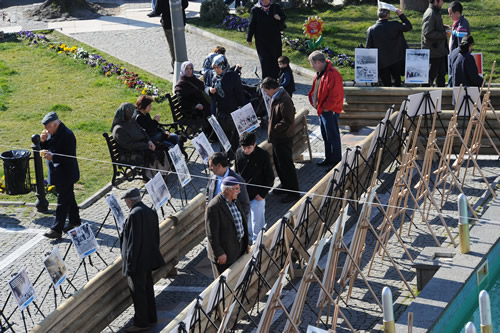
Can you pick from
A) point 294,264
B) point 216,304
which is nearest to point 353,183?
point 294,264

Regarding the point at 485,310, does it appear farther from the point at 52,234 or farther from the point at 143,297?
the point at 52,234

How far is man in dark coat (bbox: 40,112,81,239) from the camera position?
44.1 ft

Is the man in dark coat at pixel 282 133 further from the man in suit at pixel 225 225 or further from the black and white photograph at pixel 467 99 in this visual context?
the man in suit at pixel 225 225

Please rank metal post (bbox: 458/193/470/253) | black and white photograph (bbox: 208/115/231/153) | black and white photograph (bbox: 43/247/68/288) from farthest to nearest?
black and white photograph (bbox: 208/115/231/153)
metal post (bbox: 458/193/470/253)
black and white photograph (bbox: 43/247/68/288)

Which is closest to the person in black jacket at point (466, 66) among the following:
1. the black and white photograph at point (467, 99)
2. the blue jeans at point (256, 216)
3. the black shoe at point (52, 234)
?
the black and white photograph at point (467, 99)

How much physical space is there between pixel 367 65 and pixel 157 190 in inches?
250

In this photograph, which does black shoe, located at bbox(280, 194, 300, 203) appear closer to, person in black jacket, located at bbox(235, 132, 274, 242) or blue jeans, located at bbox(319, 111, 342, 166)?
blue jeans, located at bbox(319, 111, 342, 166)

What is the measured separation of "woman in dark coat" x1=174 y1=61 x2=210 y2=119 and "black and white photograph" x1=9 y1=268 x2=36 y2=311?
7.27 metres

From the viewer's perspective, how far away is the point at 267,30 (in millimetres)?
18578

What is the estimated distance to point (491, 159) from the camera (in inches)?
593

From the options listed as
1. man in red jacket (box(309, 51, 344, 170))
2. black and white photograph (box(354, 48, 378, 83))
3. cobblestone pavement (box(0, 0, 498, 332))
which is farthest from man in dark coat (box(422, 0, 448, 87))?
man in red jacket (box(309, 51, 344, 170))

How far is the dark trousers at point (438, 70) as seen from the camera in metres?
17.8

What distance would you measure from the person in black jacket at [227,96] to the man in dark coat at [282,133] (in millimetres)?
1767

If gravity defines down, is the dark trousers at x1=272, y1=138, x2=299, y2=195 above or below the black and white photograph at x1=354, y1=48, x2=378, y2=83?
below
